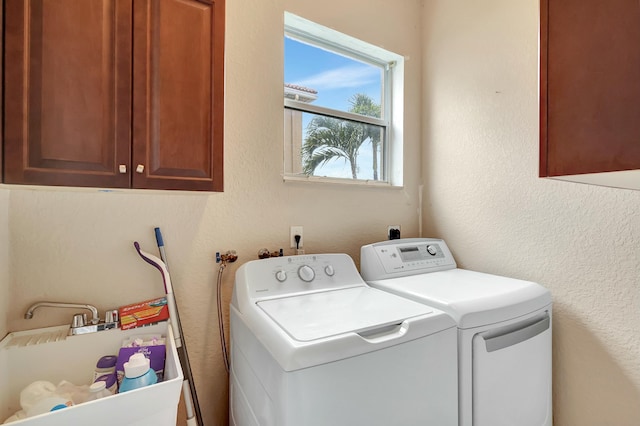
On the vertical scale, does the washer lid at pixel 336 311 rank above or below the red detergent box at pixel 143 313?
above

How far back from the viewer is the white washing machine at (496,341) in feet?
3.46

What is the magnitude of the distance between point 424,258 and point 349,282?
0.56 metres

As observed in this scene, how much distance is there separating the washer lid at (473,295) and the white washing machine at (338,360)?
71 millimetres

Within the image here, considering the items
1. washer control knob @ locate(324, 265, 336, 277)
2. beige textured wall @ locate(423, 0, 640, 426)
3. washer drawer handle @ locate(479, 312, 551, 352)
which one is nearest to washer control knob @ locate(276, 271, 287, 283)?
washer control knob @ locate(324, 265, 336, 277)

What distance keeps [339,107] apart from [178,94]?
117cm

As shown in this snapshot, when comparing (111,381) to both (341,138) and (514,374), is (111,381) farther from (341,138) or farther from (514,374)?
(341,138)

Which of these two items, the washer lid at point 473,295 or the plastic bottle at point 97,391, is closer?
the plastic bottle at point 97,391

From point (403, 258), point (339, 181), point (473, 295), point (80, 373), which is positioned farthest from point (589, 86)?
point (80, 373)

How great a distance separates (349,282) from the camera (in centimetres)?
146

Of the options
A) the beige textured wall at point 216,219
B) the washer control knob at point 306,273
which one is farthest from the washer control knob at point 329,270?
the beige textured wall at point 216,219

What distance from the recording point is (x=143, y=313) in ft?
3.84

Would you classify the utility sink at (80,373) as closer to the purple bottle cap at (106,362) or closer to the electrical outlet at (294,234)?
the purple bottle cap at (106,362)

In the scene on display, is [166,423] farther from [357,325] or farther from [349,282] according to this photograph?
[349,282]

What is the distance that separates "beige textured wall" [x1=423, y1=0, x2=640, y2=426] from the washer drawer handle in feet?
0.99
